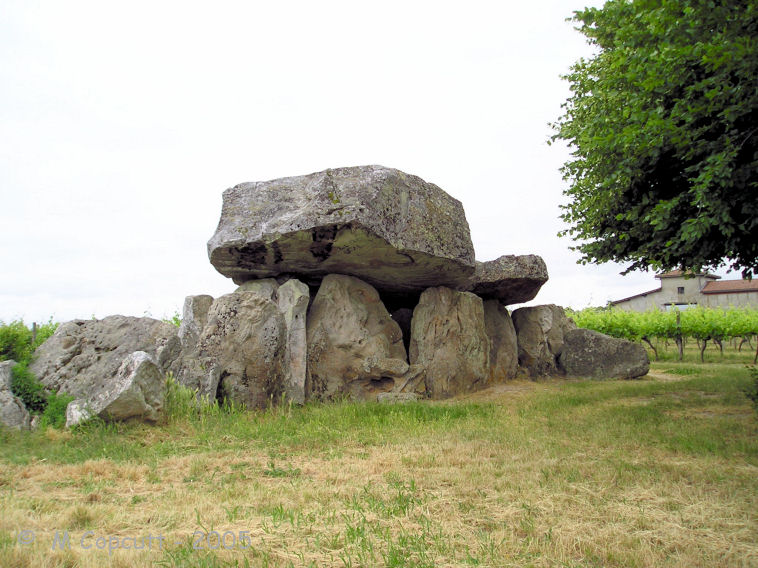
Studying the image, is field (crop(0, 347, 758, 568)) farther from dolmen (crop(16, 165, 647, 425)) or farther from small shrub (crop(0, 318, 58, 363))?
small shrub (crop(0, 318, 58, 363))

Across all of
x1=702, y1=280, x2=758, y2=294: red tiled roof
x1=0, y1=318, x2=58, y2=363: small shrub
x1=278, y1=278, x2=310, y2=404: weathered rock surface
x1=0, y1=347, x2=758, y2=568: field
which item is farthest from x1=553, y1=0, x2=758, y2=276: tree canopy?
x1=702, y1=280, x2=758, y2=294: red tiled roof

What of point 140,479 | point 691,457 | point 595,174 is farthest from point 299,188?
point 691,457

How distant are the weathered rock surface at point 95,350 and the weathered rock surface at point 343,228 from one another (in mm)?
1864

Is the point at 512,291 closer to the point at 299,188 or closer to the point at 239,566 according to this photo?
the point at 299,188

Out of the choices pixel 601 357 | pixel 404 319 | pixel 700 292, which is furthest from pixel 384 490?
pixel 700 292

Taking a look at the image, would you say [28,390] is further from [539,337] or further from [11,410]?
[539,337]

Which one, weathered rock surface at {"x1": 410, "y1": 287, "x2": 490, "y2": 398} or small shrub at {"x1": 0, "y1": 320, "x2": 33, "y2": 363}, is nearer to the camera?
small shrub at {"x1": 0, "y1": 320, "x2": 33, "y2": 363}

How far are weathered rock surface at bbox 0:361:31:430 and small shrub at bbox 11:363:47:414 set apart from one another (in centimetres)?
21

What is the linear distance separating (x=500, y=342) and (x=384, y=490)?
10.2 metres

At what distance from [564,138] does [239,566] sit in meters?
11.0

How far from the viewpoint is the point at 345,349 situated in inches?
432

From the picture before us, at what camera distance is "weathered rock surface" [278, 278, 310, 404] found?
995cm

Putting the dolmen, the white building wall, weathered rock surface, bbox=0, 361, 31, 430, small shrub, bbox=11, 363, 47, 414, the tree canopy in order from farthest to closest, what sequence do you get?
the white building wall → the dolmen → small shrub, bbox=11, 363, 47, 414 → weathered rock surface, bbox=0, 361, 31, 430 → the tree canopy

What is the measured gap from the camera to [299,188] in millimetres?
10148
